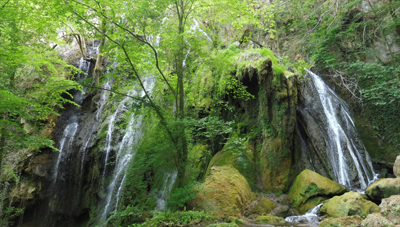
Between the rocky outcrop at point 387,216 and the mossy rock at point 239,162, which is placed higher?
the mossy rock at point 239,162

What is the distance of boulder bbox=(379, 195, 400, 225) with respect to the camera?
14.6ft

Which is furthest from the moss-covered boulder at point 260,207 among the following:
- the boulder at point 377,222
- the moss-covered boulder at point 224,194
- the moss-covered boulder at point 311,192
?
the boulder at point 377,222

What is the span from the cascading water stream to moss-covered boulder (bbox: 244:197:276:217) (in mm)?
3419

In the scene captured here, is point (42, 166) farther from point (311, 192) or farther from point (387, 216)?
point (387, 216)

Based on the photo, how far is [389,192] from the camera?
19.6ft

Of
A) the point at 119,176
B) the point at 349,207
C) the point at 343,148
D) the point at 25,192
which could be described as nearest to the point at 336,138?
the point at 343,148

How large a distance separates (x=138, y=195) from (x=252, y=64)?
274 inches

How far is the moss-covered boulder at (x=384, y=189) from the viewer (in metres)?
5.95

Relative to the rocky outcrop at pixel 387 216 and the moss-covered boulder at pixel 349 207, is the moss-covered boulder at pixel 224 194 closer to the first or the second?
the moss-covered boulder at pixel 349 207

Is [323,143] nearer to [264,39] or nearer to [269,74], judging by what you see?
[269,74]

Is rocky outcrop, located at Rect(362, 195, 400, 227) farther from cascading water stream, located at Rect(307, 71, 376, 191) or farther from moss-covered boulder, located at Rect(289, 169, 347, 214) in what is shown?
cascading water stream, located at Rect(307, 71, 376, 191)

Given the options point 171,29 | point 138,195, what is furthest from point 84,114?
point 171,29

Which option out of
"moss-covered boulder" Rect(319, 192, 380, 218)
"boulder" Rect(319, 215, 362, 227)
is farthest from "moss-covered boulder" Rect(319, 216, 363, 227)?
"moss-covered boulder" Rect(319, 192, 380, 218)

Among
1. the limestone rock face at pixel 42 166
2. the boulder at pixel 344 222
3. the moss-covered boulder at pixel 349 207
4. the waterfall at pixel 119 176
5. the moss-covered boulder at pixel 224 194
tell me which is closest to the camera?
the boulder at pixel 344 222
